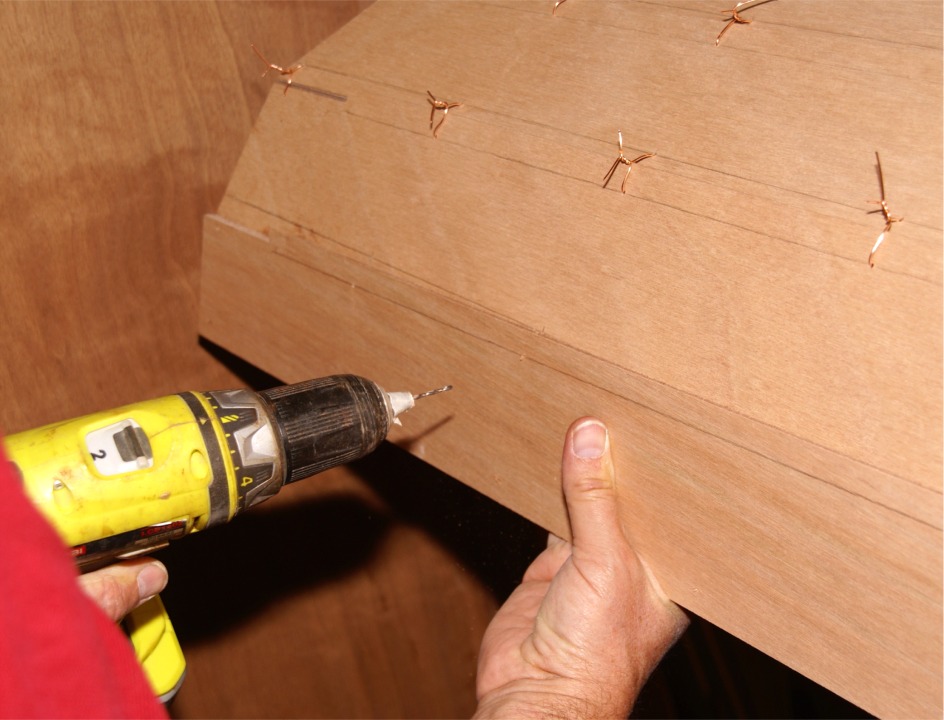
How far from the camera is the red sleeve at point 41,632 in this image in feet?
1.33

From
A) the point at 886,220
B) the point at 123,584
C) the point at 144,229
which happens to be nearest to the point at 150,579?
the point at 123,584

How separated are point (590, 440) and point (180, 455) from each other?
35 cm

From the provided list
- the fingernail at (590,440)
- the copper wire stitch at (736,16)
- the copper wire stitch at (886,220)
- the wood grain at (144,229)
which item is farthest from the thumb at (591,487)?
the wood grain at (144,229)

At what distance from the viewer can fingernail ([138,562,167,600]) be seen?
73 centimetres

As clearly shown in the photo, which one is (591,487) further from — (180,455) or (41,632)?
(41,632)

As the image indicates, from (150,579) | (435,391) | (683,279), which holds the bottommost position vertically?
(150,579)

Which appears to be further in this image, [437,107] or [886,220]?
[437,107]

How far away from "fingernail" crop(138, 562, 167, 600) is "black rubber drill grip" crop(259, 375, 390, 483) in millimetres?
142

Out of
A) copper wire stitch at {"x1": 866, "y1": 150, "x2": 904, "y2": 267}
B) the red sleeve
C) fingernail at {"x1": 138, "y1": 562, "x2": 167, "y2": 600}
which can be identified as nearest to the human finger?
fingernail at {"x1": 138, "y1": 562, "x2": 167, "y2": 600}

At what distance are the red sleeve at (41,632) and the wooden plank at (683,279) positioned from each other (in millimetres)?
451

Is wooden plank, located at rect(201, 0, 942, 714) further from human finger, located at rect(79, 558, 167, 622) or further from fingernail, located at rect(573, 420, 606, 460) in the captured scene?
human finger, located at rect(79, 558, 167, 622)

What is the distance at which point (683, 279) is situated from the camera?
0.69 metres

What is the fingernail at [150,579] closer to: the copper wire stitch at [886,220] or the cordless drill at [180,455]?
the cordless drill at [180,455]

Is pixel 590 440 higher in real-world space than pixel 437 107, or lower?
lower
